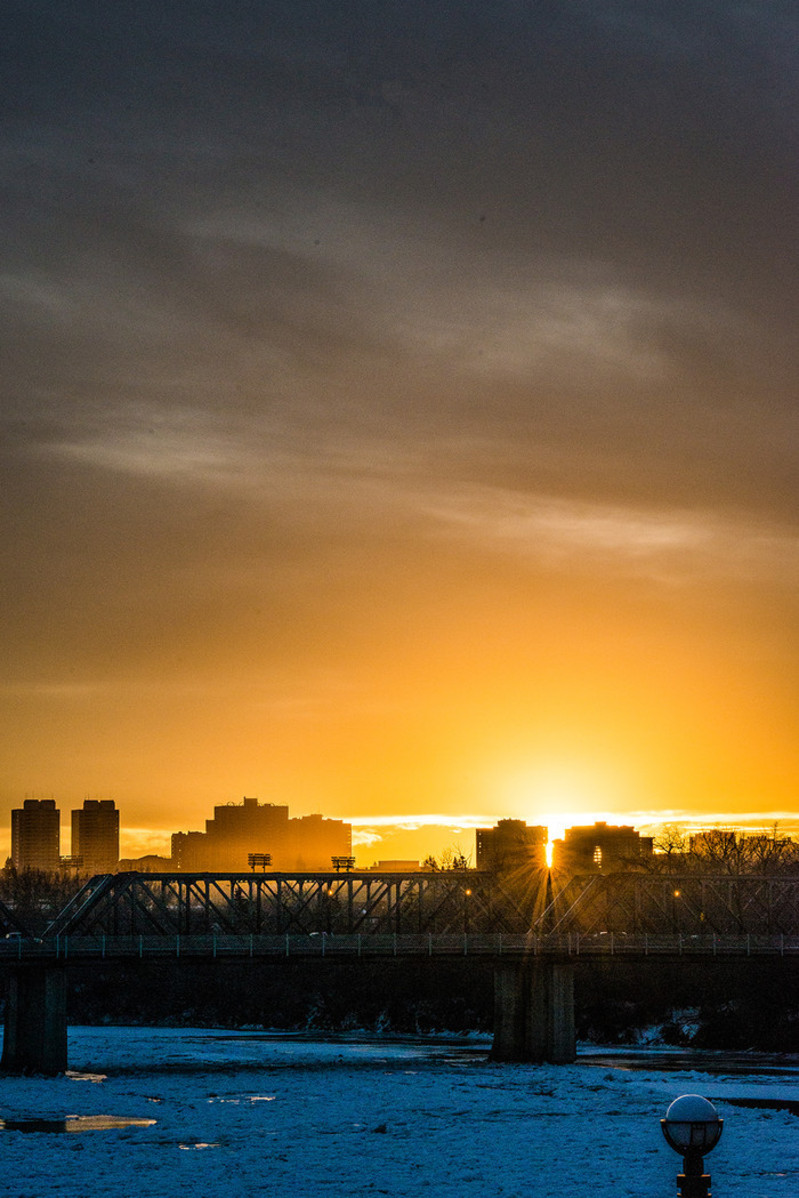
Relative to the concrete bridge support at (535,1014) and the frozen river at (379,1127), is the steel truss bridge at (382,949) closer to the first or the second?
the concrete bridge support at (535,1014)

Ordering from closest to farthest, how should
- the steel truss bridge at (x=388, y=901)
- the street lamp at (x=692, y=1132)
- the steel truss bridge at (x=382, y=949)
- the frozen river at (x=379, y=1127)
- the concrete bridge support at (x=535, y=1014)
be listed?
the street lamp at (x=692, y=1132) < the frozen river at (x=379, y=1127) < the steel truss bridge at (x=382, y=949) < the concrete bridge support at (x=535, y=1014) < the steel truss bridge at (x=388, y=901)

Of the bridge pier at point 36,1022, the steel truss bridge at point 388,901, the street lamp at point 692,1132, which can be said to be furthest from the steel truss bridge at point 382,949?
the street lamp at point 692,1132

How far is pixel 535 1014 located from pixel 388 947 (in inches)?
468

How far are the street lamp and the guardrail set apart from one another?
77.0m

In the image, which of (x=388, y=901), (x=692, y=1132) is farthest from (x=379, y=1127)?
(x=388, y=901)

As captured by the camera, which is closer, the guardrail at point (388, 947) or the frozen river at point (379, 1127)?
the frozen river at point (379, 1127)

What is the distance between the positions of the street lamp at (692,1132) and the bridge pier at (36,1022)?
2919 inches

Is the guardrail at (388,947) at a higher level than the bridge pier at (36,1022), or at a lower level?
higher

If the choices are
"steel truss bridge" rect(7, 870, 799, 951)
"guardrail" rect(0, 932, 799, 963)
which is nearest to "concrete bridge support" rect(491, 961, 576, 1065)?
"guardrail" rect(0, 932, 799, 963)

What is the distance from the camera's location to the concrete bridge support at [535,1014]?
347ft

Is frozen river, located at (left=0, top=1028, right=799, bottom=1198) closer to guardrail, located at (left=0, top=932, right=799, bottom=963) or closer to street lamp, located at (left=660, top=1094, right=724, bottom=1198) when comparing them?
guardrail, located at (left=0, top=932, right=799, bottom=963)

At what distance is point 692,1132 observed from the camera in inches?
1081

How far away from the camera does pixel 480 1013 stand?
490ft

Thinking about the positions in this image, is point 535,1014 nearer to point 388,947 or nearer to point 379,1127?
point 388,947
